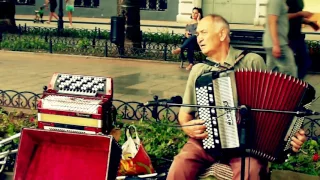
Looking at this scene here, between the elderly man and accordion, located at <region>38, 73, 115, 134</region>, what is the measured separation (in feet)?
3.93

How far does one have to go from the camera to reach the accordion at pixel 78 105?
197 inches

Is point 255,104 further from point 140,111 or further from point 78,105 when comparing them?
point 140,111

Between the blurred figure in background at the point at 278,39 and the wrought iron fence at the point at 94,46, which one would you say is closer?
the blurred figure in background at the point at 278,39

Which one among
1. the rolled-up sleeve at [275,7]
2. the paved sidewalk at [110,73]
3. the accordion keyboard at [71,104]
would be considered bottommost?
the paved sidewalk at [110,73]

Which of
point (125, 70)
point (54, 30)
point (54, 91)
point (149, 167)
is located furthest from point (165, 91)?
point (54, 30)

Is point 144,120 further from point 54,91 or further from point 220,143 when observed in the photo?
point 220,143

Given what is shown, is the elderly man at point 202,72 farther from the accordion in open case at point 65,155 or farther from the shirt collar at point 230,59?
the accordion in open case at point 65,155

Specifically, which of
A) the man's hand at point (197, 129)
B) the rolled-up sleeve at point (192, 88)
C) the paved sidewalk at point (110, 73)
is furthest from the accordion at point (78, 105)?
the paved sidewalk at point (110, 73)

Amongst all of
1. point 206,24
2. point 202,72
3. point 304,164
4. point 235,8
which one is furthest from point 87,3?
point 202,72

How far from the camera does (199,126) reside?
373cm

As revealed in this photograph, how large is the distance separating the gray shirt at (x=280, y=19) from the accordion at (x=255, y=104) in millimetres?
2083

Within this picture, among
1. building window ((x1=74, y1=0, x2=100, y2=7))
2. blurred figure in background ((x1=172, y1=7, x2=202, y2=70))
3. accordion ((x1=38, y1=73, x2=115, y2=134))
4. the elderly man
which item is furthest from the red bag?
building window ((x1=74, y1=0, x2=100, y2=7))

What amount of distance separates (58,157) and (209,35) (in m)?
1.47

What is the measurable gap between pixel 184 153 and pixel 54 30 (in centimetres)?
1398
